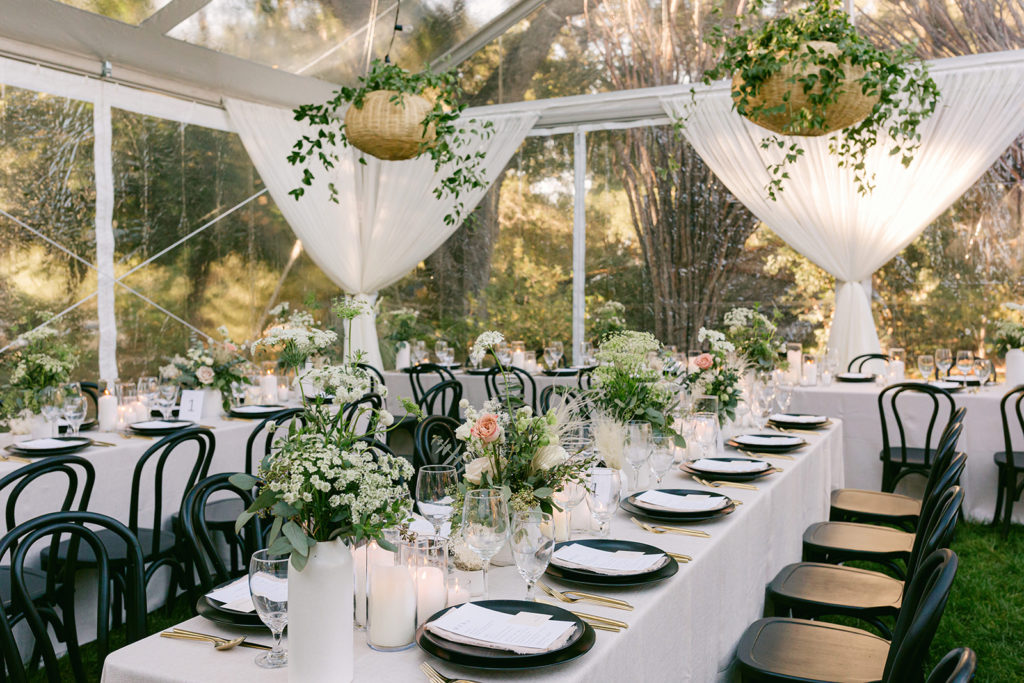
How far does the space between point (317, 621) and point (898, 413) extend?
4347mm

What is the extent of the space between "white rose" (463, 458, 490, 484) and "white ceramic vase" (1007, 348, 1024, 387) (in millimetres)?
4391

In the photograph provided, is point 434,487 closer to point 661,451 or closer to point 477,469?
point 477,469

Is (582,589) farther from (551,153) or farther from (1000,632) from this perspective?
(551,153)

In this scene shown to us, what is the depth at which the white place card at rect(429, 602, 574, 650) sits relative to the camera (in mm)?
1379

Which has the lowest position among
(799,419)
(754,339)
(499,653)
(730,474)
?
(499,653)

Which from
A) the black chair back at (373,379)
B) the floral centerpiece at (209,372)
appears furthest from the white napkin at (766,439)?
the floral centerpiece at (209,372)

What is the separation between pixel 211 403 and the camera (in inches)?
168

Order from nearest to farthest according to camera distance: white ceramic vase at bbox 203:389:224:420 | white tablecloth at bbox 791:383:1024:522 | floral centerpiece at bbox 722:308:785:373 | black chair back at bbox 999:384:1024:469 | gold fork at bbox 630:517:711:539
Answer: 1. gold fork at bbox 630:517:711:539
2. floral centerpiece at bbox 722:308:785:373
3. white ceramic vase at bbox 203:389:224:420
4. black chair back at bbox 999:384:1024:469
5. white tablecloth at bbox 791:383:1024:522


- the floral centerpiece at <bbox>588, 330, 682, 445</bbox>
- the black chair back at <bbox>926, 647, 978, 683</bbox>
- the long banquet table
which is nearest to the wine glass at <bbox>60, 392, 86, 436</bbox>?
the floral centerpiece at <bbox>588, 330, 682, 445</bbox>

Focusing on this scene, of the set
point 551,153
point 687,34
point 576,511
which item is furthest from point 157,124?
point 576,511

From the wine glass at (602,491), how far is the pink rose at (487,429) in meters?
0.29

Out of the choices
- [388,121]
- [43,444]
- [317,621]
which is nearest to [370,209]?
[388,121]

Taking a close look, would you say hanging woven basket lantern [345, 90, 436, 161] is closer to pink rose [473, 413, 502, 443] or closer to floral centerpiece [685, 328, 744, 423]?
floral centerpiece [685, 328, 744, 423]

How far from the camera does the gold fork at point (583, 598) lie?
1.60m
